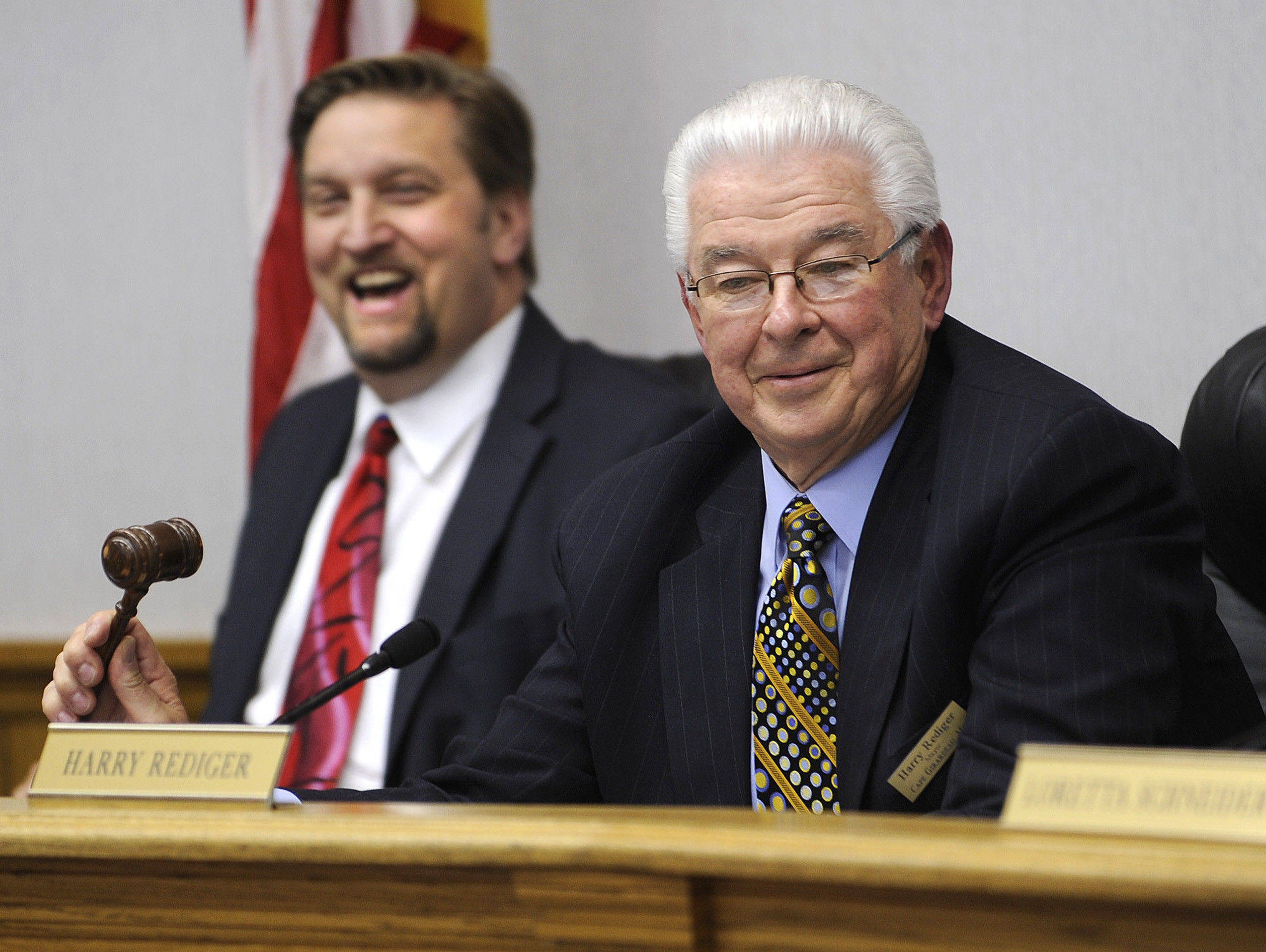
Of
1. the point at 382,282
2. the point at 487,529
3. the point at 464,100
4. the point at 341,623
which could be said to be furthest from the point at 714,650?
the point at 464,100

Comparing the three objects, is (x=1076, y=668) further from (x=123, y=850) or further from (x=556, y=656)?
(x=123, y=850)

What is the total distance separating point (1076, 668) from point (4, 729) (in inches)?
109

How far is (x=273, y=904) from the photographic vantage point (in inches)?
36.5

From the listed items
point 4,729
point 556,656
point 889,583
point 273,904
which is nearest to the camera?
point 273,904

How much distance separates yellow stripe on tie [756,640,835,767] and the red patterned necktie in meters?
0.97

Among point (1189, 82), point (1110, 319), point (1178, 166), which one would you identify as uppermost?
point (1189, 82)

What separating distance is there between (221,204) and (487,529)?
143 centimetres

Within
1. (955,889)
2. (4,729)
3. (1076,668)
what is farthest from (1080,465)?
(4,729)

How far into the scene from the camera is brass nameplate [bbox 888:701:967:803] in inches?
47.9

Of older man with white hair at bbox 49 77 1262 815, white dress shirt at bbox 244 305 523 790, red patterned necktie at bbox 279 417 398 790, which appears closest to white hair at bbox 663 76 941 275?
older man with white hair at bbox 49 77 1262 815

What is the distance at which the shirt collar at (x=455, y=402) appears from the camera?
93.3 inches

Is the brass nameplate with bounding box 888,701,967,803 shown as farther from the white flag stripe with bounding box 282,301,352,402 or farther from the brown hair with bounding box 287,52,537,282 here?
the white flag stripe with bounding box 282,301,352,402

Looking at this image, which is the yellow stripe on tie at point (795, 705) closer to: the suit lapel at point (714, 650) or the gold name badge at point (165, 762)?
the suit lapel at point (714, 650)

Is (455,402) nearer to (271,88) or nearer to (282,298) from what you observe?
(282,298)
